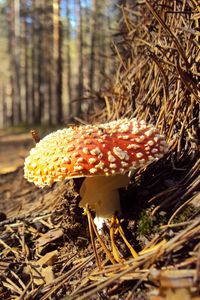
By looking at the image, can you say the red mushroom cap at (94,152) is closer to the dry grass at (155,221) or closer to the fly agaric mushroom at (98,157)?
the fly agaric mushroom at (98,157)

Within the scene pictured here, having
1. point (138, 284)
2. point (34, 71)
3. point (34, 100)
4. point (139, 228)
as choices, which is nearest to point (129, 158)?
point (139, 228)

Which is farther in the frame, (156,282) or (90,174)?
(90,174)

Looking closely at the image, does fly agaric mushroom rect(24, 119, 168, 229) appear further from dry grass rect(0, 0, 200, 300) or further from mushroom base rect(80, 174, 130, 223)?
dry grass rect(0, 0, 200, 300)

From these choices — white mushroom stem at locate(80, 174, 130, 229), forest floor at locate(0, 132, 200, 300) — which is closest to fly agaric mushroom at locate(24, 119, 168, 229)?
white mushroom stem at locate(80, 174, 130, 229)

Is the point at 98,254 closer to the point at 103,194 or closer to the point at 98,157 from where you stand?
the point at 103,194

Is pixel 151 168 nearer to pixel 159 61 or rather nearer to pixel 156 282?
pixel 159 61

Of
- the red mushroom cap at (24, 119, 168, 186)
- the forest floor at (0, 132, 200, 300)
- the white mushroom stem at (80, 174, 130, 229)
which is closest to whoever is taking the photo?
the forest floor at (0, 132, 200, 300)

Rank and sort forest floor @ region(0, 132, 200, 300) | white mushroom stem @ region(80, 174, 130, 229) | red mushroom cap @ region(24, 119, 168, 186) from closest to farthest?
forest floor @ region(0, 132, 200, 300) → red mushroom cap @ region(24, 119, 168, 186) → white mushroom stem @ region(80, 174, 130, 229)

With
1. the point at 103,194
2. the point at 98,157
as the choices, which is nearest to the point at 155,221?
the point at 103,194
